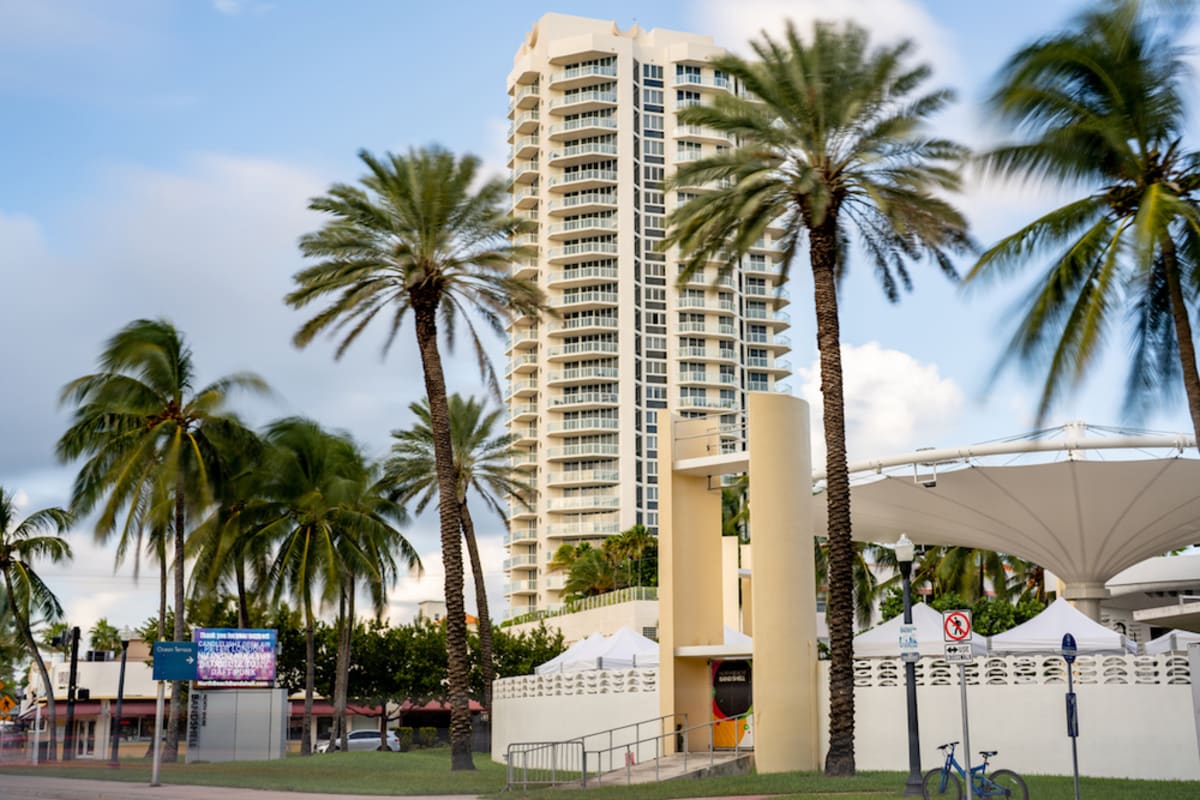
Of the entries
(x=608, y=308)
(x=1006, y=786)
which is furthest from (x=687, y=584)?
(x=608, y=308)

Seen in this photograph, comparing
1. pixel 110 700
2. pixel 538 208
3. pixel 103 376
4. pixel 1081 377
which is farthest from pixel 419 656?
pixel 538 208

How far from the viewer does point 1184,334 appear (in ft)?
74.2

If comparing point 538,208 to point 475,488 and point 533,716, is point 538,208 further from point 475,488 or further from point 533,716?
point 533,716

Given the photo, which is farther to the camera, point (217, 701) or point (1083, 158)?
point (217, 701)

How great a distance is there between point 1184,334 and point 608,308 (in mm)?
91121

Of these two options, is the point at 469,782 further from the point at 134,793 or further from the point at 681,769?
the point at 134,793

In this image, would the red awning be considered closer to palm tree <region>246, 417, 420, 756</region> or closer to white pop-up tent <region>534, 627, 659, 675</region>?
palm tree <region>246, 417, 420, 756</region>

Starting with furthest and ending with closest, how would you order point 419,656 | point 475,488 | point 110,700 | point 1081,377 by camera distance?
point 110,700 → point 419,656 → point 475,488 → point 1081,377

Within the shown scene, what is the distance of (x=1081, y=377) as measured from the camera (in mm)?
21922

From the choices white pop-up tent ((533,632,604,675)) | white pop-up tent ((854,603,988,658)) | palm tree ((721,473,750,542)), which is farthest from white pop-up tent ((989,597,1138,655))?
palm tree ((721,473,750,542))

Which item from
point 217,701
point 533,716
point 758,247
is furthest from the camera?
point 758,247

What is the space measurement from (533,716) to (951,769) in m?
18.1

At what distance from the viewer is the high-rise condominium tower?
110875 mm

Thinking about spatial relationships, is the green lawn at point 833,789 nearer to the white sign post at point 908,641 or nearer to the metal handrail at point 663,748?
the metal handrail at point 663,748
